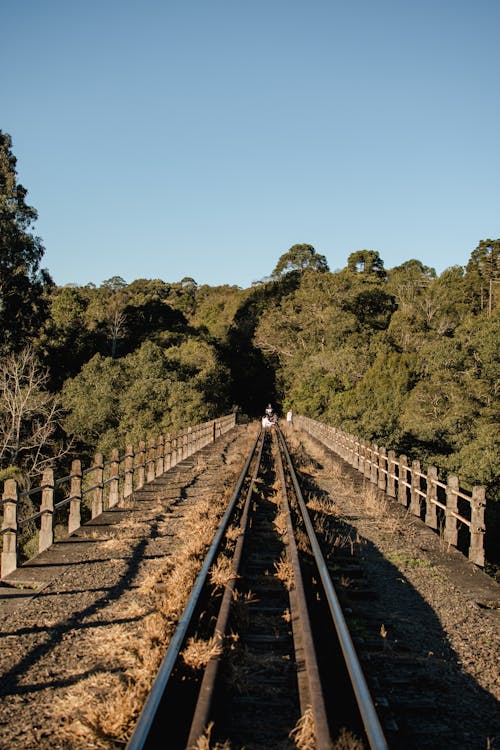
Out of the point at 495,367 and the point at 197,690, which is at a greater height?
the point at 495,367

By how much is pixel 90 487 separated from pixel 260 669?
24.3 feet

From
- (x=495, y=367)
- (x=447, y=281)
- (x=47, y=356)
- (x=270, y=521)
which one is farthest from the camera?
(x=447, y=281)

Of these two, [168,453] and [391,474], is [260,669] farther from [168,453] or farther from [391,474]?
[168,453]

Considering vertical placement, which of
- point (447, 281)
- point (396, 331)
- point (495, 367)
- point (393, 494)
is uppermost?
point (447, 281)

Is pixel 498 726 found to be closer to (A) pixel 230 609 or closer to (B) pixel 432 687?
(B) pixel 432 687

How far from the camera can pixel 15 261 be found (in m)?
42.4

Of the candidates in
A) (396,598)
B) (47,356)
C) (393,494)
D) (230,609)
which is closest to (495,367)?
(393,494)

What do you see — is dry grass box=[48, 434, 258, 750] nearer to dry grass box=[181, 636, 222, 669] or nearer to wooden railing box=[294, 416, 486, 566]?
dry grass box=[181, 636, 222, 669]

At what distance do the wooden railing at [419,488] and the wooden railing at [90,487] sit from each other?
20.2 feet

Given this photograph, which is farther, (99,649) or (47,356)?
(47,356)

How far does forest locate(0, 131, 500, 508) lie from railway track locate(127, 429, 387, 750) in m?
20.9

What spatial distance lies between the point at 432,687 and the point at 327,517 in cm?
729

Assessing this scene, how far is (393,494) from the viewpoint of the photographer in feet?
51.5

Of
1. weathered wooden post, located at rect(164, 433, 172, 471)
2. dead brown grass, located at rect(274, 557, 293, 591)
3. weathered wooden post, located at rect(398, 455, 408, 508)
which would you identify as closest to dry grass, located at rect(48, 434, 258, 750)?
dead brown grass, located at rect(274, 557, 293, 591)
